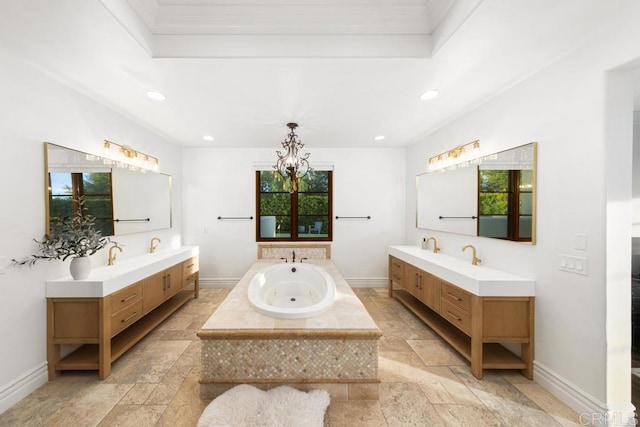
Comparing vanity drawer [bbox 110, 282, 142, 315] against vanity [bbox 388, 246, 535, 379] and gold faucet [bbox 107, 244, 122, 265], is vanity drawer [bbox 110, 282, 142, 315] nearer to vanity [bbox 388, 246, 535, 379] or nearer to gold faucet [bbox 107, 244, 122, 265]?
gold faucet [bbox 107, 244, 122, 265]

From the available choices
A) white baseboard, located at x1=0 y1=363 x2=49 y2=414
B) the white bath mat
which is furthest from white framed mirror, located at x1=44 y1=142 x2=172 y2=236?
the white bath mat

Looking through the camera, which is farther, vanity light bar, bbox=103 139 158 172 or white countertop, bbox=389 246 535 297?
vanity light bar, bbox=103 139 158 172

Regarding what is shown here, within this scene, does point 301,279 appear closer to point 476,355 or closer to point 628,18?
point 476,355

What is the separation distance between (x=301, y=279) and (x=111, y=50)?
2.91 metres

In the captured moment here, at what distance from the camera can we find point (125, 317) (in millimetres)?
2131

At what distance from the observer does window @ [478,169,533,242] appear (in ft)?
6.52

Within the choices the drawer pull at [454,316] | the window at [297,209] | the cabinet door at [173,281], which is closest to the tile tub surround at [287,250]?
the window at [297,209]

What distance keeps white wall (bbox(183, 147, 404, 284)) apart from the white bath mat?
2.57 metres

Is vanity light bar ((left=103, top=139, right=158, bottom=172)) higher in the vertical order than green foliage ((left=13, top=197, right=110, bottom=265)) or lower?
higher

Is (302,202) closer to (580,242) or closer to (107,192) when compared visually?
(107,192)

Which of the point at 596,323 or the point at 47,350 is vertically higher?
the point at 596,323

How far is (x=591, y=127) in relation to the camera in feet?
5.08

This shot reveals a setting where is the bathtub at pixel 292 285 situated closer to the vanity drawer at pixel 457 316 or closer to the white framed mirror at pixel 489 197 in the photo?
the vanity drawer at pixel 457 316

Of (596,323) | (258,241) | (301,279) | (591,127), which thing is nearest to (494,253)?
(596,323)
